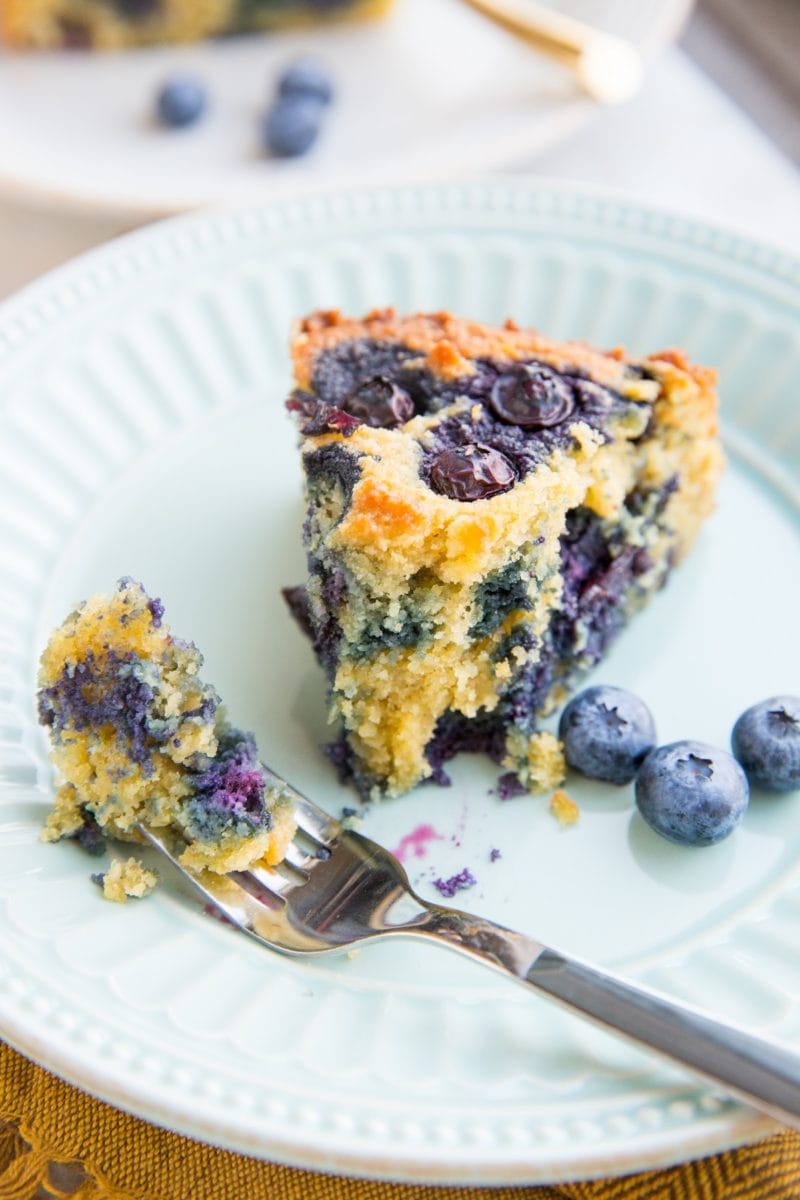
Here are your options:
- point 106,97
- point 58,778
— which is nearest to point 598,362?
point 58,778

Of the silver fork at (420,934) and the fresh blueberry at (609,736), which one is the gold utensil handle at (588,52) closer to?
the fresh blueberry at (609,736)

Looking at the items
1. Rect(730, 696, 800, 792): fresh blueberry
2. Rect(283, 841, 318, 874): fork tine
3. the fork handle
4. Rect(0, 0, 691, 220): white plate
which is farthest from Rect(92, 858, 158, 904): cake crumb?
Rect(0, 0, 691, 220): white plate

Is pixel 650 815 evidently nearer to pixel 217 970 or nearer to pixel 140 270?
pixel 217 970

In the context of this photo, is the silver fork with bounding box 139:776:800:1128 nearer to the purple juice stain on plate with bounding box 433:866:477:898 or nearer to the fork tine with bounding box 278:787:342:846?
the fork tine with bounding box 278:787:342:846

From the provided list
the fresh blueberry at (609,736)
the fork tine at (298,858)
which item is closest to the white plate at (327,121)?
the fresh blueberry at (609,736)

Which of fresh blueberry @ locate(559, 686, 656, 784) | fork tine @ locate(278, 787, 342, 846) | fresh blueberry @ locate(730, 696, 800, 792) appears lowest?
fork tine @ locate(278, 787, 342, 846)

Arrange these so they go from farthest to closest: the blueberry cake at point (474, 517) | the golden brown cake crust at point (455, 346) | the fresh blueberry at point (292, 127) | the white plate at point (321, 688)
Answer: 1. the fresh blueberry at point (292, 127)
2. the golden brown cake crust at point (455, 346)
3. the blueberry cake at point (474, 517)
4. the white plate at point (321, 688)
